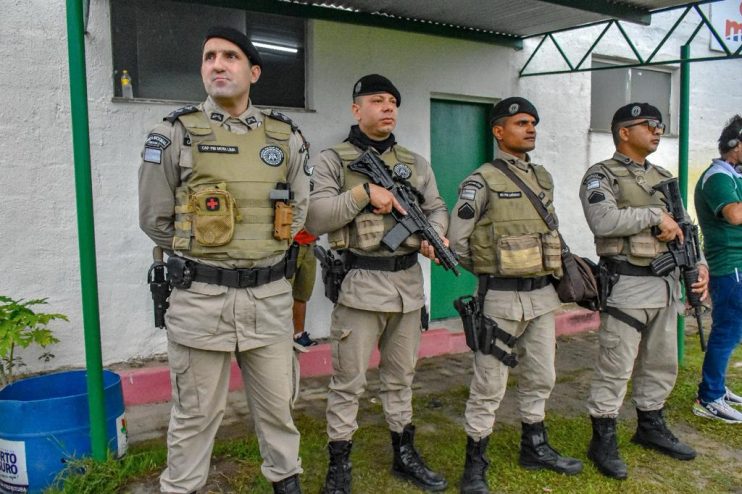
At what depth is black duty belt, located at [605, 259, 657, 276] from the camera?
11.2ft

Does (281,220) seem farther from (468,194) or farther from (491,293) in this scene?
(491,293)

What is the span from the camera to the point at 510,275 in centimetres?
308

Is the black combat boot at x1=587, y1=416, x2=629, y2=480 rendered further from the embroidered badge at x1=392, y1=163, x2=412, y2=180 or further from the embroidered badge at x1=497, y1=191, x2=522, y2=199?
the embroidered badge at x1=392, y1=163, x2=412, y2=180

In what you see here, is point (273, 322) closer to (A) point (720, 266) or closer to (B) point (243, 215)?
(B) point (243, 215)

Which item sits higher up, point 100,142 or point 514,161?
point 100,142

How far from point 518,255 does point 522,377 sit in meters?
0.71

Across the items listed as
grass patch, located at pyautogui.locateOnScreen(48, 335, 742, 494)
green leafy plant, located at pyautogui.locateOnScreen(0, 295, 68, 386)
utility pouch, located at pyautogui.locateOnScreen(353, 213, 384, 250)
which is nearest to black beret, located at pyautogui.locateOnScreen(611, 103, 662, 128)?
utility pouch, located at pyautogui.locateOnScreen(353, 213, 384, 250)

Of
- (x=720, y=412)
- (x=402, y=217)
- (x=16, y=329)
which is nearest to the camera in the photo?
(x=402, y=217)

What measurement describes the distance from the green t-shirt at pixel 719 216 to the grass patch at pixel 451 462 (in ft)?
3.64

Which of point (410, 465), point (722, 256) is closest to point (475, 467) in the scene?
point (410, 465)

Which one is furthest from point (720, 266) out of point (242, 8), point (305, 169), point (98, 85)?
point (98, 85)

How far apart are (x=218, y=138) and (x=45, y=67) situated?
241cm

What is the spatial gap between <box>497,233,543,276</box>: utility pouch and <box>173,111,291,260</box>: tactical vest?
4.00 feet

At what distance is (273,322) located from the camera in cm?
258
